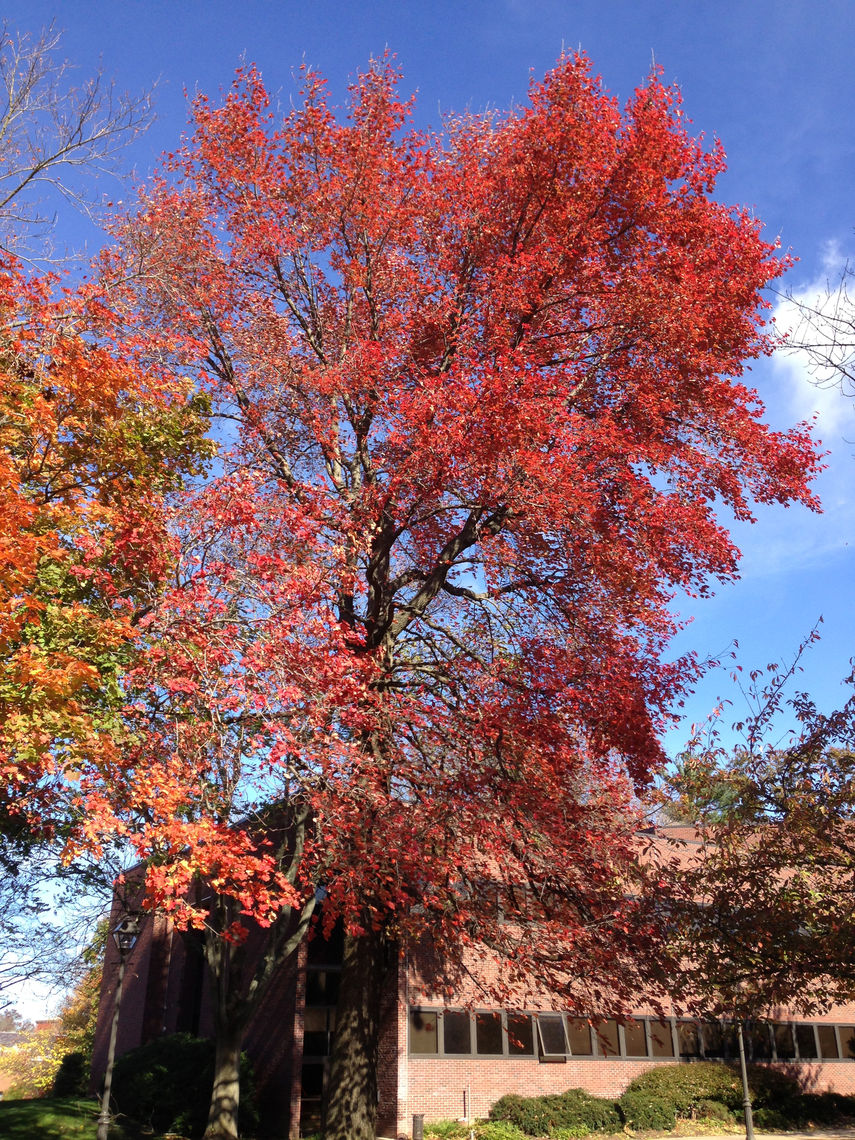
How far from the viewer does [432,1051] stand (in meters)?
21.4

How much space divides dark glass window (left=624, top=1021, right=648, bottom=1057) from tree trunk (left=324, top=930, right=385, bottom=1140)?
15644mm

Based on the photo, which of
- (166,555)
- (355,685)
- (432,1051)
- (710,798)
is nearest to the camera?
(166,555)

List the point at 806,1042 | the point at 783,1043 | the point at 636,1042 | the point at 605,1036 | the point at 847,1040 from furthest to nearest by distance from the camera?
the point at 847,1040, the point at 806,1042, the point at 783,1043, the point at 636,1042, the point at 605,1036

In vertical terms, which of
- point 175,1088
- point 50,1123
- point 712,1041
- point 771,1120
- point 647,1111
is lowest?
point 771,1120

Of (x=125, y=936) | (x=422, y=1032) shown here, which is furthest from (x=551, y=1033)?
(x=125, y=936)

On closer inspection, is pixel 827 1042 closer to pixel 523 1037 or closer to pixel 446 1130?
pixel 523 1037

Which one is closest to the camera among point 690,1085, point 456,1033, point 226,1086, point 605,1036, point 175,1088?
point 226,1086

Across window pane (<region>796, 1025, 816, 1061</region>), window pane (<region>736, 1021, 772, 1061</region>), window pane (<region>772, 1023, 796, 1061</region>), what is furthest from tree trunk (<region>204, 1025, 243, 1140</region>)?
window pane (<region>796, 1025, 816, 1061</region>)

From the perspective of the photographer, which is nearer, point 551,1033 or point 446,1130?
point 446,1130

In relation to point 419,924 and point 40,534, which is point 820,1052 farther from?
point 40,534

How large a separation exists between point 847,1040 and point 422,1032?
1874 centimetres

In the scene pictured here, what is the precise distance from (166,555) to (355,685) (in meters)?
2.90

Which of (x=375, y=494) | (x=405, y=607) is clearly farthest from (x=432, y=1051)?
(x=375, y=494)

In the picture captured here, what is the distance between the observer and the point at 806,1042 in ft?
98.9
